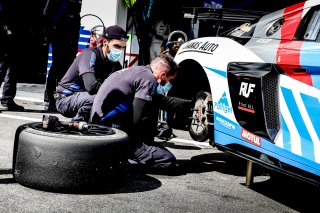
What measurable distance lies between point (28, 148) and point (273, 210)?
5.48 feet

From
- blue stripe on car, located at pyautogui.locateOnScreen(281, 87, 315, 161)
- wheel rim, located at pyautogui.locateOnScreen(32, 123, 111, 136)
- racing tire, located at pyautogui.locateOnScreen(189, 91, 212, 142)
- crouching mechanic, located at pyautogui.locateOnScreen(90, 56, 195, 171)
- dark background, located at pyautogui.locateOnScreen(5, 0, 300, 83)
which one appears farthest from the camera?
dark background, located at pyautogui.locateOnScreen(5, 0, 300, 83)

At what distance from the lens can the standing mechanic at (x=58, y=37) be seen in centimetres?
729

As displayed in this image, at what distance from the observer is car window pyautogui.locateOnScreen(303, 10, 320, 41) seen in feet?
11.1

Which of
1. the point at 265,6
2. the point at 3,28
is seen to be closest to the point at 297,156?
the point at 3,28

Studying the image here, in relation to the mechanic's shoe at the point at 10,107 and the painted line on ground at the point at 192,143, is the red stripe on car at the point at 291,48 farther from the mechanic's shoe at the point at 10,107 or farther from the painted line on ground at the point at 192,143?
the mechanic's shoe at the point at 10,107

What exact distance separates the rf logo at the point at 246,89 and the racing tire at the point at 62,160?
3.31 ft

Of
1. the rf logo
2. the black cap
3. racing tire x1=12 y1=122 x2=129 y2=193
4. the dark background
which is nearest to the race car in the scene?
the rf logo

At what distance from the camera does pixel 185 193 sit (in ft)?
12.0

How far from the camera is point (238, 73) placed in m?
3.77

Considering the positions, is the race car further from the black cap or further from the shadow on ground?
the black cap

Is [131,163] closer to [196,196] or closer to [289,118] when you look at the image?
[196,196]

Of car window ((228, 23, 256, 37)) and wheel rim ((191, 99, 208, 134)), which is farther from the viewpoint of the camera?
wheel rim ((191, 99, 208, 134))

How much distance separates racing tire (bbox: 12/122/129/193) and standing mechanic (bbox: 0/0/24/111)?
3555 millimetres

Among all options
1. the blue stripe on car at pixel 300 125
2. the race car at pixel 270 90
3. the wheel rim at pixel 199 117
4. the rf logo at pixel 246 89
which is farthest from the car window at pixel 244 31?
the blue stripe on car at pixel 300 125
